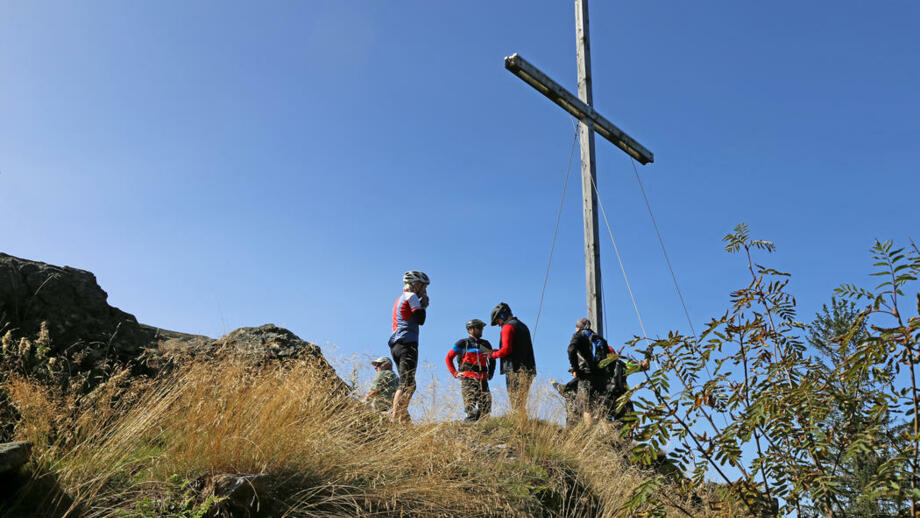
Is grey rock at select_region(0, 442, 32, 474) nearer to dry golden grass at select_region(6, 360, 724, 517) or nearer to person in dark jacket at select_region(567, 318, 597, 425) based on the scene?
dry golden grass at select_region(6, 360, 724, 517)

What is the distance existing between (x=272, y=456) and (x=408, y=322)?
11.5 ft

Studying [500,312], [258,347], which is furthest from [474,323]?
[258,347]

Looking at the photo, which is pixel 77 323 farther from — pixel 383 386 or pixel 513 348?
pixel 513 348

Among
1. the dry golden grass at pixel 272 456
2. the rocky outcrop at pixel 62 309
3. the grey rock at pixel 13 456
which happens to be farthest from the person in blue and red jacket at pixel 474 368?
the grey rock at pixel 13 456

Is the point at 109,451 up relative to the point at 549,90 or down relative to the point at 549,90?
down

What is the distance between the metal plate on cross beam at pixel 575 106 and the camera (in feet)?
32.2

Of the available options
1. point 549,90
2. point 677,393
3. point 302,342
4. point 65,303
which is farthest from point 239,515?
point 549,90

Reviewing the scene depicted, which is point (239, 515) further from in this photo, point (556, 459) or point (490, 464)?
point (556, 459)

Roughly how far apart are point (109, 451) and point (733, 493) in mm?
3757

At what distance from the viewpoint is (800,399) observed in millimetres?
3016

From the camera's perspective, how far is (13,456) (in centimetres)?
377

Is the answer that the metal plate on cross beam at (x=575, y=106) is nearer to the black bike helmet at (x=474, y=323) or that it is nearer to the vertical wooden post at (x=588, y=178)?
the vertical wooden post at (x=588, y=178)

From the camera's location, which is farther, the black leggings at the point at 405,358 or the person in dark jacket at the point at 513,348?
the person in dark jacket at the point at 513,348

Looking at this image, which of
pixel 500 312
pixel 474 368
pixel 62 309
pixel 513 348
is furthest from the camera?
pixel 500 312
